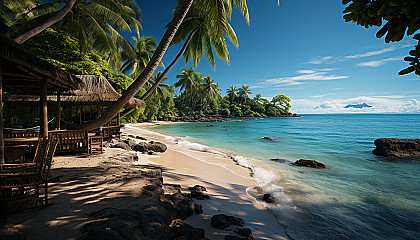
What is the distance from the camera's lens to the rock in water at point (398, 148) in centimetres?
1184

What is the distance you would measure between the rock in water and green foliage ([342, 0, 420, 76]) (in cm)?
1497

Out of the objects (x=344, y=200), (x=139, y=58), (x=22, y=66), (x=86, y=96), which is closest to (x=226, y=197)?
(x=344, y=200)

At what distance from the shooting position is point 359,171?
360 inches

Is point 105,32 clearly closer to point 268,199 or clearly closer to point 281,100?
point 268,199

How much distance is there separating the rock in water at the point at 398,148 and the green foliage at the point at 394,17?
1497 cm

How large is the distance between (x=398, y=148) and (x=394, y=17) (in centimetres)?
1569

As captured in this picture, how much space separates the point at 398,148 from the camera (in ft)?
39.7

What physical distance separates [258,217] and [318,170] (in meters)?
6.18

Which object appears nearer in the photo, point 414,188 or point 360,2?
point 360,2

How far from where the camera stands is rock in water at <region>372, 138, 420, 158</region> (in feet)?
38.9

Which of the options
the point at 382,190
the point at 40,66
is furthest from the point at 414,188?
the point at 40,66

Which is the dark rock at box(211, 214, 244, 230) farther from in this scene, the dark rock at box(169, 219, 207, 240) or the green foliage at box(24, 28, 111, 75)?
Answer: the green foliage at box(24, 28, 111, 75)

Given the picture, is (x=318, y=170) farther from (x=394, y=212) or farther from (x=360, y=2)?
(x=360, y=2)

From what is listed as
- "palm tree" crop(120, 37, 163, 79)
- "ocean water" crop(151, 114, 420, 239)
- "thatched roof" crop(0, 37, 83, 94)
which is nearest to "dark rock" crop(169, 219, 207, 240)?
"ocean water" crop(151, 114, 420, 239)
